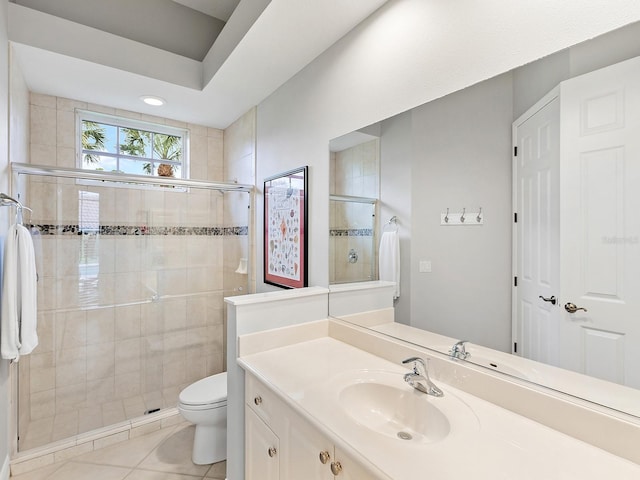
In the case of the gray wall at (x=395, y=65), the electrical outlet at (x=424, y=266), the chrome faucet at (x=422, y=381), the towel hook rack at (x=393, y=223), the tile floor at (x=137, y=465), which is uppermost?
the gray wall at (x=395, y=65)

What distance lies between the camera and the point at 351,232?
1.72 m

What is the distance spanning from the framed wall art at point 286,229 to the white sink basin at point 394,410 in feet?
2.93

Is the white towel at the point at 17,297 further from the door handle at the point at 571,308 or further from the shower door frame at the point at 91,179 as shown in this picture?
the door handle at the point at 571,308

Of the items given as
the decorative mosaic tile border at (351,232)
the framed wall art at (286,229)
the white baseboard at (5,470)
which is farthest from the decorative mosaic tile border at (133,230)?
the white baseboard at (5,470)

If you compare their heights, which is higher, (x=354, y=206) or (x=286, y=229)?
Answer: (x=354, y=206)

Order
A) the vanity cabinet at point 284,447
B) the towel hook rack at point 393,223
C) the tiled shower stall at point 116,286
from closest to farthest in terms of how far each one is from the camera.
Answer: the vanity cabinet at point 284,447 → the towel hook rack at point 393,223 → the tiled shower stall at point 116,286

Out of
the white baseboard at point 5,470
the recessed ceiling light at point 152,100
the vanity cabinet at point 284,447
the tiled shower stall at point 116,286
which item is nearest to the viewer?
→ the vanity cabinet at point 284,447

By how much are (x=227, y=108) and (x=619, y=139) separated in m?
2.57

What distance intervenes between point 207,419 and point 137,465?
1.82 feet

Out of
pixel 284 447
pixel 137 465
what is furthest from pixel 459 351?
pixel 137 465

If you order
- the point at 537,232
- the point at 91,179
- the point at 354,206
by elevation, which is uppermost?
the point at 91,179

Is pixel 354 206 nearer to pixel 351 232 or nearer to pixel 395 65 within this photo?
pixel 351 232

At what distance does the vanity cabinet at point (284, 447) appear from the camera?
93 centimetres

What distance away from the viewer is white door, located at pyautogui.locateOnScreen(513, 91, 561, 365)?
0.98 meters
